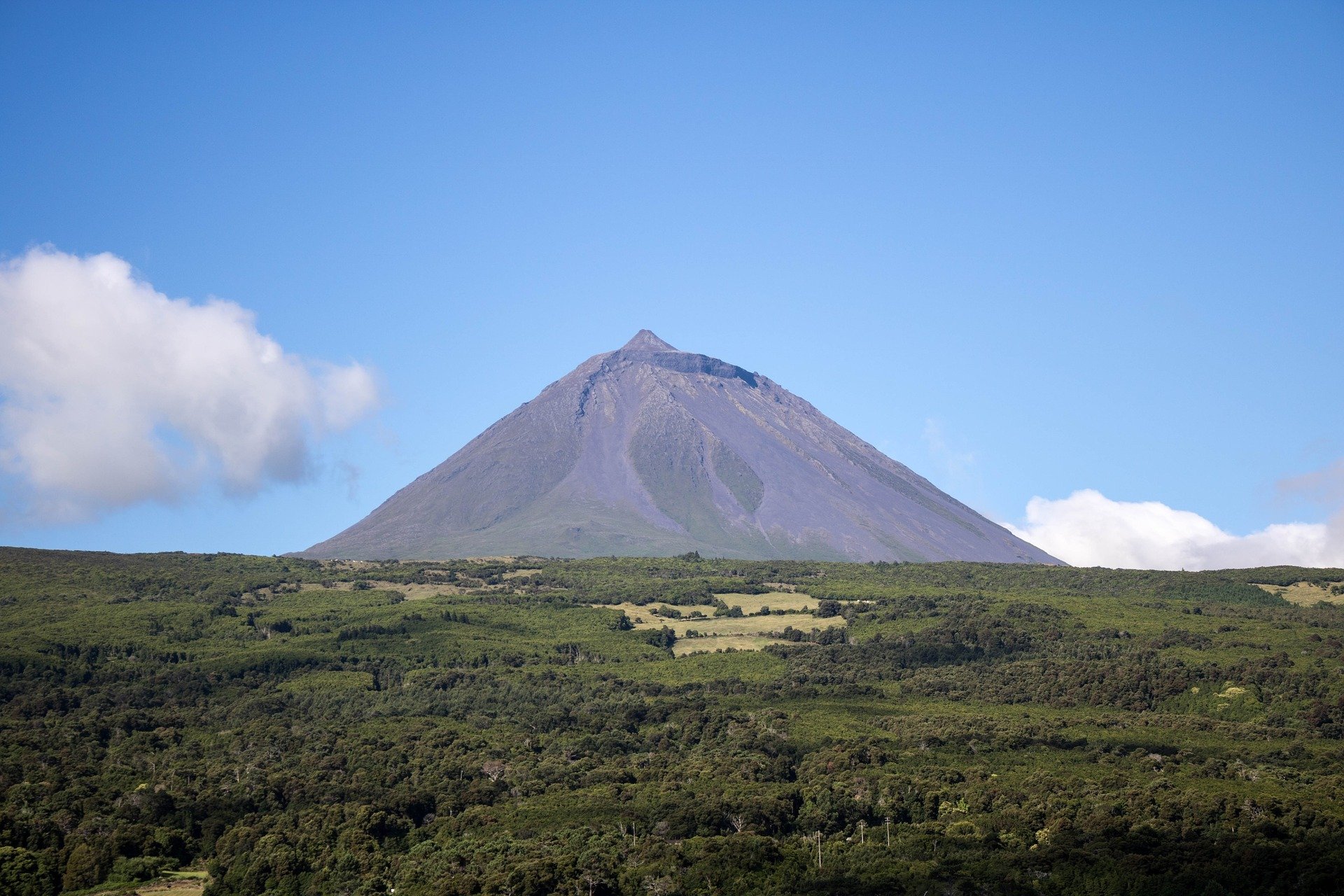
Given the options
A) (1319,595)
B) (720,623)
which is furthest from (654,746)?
(1319,595)

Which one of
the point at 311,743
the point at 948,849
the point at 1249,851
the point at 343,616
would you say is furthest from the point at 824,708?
the point at 343,616

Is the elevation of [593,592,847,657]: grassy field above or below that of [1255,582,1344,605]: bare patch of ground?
below

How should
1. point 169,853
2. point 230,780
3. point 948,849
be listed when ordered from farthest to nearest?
point 230,780 < point 169,853 < point 948,849

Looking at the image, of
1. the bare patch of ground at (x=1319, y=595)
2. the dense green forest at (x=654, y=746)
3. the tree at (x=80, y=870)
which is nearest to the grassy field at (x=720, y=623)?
the dense green forest at (x=654, y=746)

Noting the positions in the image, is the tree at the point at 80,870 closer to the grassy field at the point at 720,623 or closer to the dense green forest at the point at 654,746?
the dense green forest at the point at 654,746

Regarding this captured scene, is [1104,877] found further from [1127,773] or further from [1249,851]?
[1127,773]

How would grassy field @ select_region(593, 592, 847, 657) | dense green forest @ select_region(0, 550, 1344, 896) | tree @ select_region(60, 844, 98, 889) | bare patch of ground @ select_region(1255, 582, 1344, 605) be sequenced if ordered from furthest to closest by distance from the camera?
bare patch of ground @ select_region(1255, 582, 1344, 605)
grassy field @ select_region(593, 592, 847, 657)
tree @ select_region(60, 844, 98, 889)
dense green forest @ select_region(0, 550, 1344, 896)

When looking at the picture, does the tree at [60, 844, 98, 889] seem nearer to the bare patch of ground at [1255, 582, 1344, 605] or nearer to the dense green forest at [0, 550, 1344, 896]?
the dense green forest at [0, 550, 1344, 896]

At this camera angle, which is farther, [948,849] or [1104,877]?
[948,849]

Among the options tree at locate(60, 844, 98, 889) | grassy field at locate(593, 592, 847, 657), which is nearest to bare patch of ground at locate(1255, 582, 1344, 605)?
grassy field at locate(593, 592, 847, 657)
